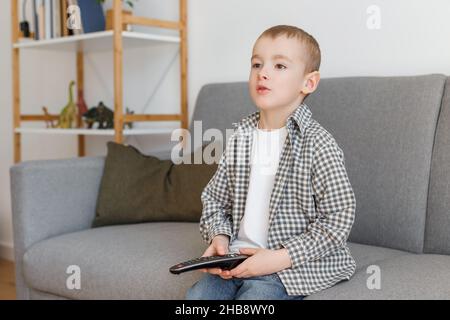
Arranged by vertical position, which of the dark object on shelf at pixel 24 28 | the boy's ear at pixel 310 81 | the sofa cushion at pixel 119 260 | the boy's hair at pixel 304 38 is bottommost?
the sofa cushion at pixel 119 260

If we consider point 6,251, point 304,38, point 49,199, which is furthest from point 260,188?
point 6,251

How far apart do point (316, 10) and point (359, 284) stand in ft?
3.85

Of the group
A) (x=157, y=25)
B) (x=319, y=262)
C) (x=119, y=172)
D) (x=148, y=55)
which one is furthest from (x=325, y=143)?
(x=148, y=55)

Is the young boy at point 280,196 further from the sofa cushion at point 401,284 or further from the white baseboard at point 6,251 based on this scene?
the white baseboard at point 6,251

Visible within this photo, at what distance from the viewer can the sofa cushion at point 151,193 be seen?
195cm

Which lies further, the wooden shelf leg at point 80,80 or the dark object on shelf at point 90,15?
the wooden shelf leg at point 80,80

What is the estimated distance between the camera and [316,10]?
84.4 inches

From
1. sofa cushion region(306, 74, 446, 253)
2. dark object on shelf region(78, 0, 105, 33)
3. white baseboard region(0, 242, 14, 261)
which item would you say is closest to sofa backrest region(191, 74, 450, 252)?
sofa cushion region(306, 74, 446, 253)

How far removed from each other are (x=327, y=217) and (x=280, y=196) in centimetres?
12

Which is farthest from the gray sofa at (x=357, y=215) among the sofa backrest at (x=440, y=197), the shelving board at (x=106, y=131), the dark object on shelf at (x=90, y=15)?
the dark object on shelf at (x=90, y=15)

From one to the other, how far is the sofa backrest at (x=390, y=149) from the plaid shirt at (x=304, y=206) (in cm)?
33

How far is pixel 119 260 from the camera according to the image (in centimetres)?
159

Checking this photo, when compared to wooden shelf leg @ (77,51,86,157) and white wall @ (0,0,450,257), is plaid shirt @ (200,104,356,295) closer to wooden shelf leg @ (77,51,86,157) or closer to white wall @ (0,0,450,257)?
white wall @ (0,0,450,257)
